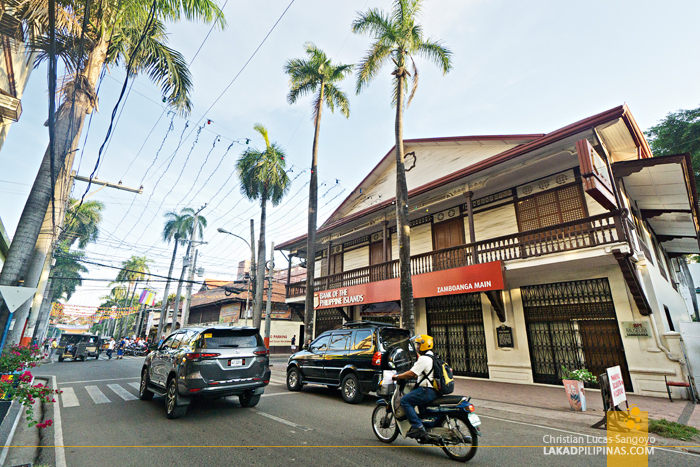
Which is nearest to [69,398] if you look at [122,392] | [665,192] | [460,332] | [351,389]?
[122,392]

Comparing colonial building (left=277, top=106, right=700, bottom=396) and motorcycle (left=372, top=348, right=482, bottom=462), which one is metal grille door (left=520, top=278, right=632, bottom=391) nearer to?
colonial building (left=277, top=106, right=700, bottom=396)

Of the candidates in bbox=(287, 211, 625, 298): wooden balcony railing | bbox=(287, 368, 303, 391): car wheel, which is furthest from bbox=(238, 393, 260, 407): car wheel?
bbox=(287, 211, 625, 298): wooden balcony railing

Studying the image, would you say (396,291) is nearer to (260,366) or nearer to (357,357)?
(357,357)

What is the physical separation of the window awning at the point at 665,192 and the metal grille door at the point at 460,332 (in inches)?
278

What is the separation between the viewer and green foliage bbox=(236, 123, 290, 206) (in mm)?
22062

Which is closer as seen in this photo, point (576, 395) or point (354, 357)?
point (576, 395)

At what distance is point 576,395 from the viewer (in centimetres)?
738

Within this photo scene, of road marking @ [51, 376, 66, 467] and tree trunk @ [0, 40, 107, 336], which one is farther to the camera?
tree trunk @ [0, 40, 107, 336]

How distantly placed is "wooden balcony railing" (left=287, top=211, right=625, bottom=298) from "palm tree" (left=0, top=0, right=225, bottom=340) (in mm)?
10634

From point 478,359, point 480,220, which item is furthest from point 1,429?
point 480,220

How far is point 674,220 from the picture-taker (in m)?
15.3

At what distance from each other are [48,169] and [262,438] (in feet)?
21.5

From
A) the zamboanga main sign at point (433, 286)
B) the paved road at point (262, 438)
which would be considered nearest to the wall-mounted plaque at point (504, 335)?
the zamboanga main sign at point (433, 286)

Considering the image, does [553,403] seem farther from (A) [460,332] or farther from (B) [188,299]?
(B) [188,299]
